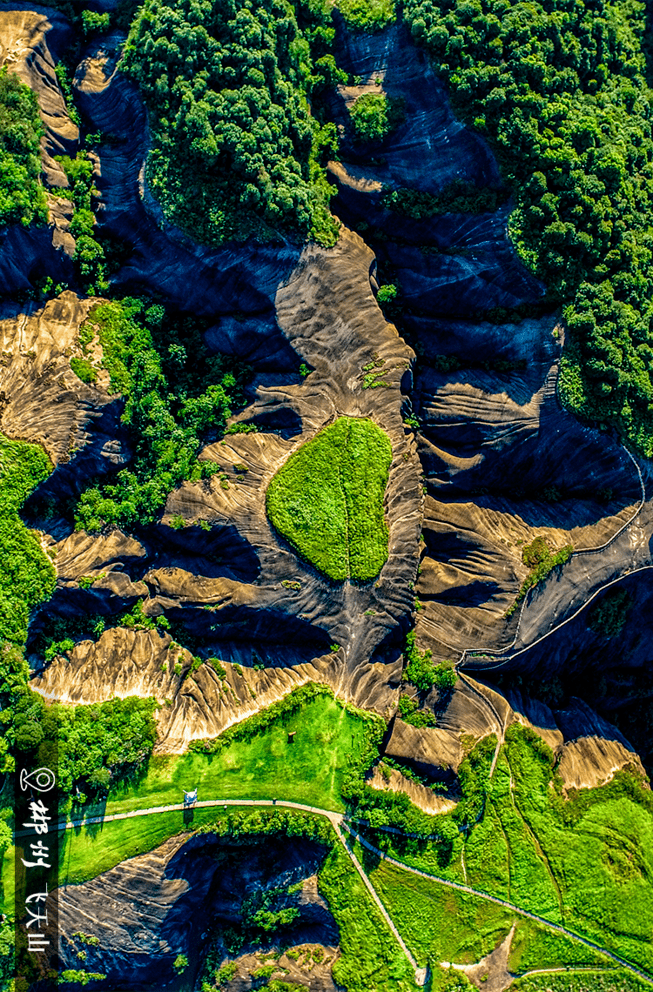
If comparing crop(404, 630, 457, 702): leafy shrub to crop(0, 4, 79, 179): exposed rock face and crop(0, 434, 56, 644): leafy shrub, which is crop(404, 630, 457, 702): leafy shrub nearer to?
crop(0, 434, 56, 644): leafy shrub

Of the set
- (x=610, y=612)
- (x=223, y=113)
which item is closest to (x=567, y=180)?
(x=223, y=113)

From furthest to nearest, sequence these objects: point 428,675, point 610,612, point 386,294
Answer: point 386,294, point 610,612, point 428,675

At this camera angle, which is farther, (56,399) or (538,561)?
(538,561)

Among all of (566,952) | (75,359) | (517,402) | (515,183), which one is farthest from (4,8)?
(566,952)

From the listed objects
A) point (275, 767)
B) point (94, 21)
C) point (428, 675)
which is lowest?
point (275, 767)

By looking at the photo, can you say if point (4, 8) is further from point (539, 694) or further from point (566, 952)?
point (566, 952)

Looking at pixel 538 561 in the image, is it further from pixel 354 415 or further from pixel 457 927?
pixel 457 927

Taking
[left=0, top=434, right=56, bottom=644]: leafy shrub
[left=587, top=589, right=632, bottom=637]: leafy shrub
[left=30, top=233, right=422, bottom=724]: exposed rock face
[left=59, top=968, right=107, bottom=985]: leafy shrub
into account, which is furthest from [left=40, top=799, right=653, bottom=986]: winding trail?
[left=587, top=589, right=632, bottom=637]: leafy shrub
